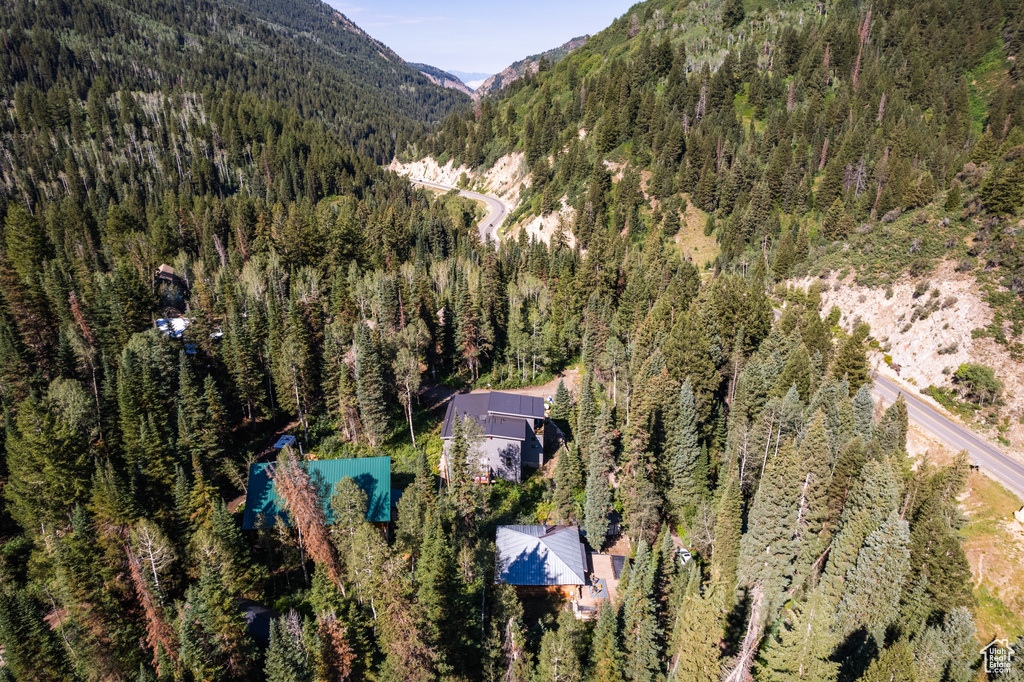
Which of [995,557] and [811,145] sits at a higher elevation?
[811,145]

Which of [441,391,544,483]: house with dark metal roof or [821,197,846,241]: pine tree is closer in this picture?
[441,391,544,483]: house with dark metal roof

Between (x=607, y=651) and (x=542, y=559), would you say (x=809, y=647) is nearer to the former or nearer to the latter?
(x=607, y=651)

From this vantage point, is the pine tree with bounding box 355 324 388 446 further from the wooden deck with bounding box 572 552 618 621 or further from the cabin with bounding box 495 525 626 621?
the wooden deck with bounding box 572 552 618 621

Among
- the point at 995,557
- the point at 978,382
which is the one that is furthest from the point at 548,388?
the point at 995,557

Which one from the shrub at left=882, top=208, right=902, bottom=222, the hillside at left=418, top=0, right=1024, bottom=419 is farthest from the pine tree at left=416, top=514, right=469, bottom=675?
the shrub at left=882, top=208, right=902, bottom=222

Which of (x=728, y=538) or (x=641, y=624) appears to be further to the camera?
(x=728, y=538)

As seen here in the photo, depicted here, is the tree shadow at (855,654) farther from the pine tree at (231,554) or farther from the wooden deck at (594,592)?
the pine tree at (231,554)
